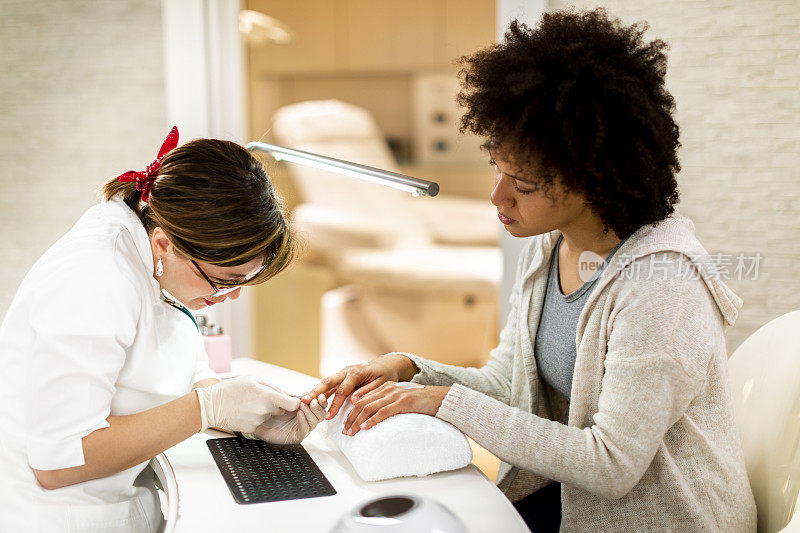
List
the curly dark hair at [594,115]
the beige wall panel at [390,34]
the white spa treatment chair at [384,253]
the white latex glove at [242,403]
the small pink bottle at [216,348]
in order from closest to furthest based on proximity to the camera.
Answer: the curly dark hair at [594,115] < the white latex glove at [242,403] < the small pink bottle at [216,348] < the beige wall panel at [390,34] < the white spa treatment chair at [384,253]

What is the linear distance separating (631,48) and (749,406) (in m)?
0.72

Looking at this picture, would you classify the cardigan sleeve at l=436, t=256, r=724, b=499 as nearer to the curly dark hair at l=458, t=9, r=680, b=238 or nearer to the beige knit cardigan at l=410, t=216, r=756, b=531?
the beige knit cardigan at l=410, t=216, r=756, b=531

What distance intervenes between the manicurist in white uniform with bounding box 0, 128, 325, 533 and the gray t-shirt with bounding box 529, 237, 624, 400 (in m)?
0.47

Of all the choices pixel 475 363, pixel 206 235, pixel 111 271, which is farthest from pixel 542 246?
pixel 475 363

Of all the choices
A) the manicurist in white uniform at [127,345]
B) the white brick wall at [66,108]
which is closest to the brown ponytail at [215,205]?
the manicurist in white uniform at [127,345]

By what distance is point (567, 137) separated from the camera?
44.3 inches

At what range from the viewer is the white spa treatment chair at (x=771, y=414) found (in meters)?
1.19

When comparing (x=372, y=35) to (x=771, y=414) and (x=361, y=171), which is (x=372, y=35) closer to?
(x=361, y=171)

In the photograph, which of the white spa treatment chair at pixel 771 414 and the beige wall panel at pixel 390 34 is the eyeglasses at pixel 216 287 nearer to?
the white spa treatment chair at pixel 771 414

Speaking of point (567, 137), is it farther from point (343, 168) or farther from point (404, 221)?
point (404, 221)

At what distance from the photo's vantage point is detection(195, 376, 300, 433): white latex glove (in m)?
1.23

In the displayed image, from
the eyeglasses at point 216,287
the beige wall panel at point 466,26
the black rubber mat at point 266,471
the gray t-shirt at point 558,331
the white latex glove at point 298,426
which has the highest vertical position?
the beige wall panel at point 466,26

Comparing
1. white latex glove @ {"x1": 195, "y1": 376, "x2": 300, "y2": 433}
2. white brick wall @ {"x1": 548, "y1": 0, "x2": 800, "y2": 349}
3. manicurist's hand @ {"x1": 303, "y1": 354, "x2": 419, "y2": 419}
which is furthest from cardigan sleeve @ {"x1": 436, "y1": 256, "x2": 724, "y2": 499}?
white brick wall @ {"x1": 548, "y1": 0, "x2": 800, "y2": 349}

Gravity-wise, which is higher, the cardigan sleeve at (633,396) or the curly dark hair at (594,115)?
the curly dark hair at (594,115)
